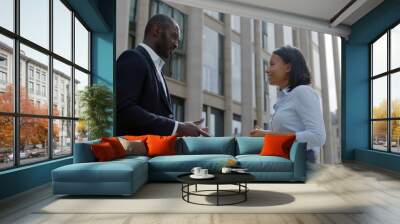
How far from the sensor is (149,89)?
7012mm

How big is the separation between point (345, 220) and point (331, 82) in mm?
12501

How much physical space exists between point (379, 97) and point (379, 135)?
0.88 metres

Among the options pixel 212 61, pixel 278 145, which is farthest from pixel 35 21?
pixel 212 61

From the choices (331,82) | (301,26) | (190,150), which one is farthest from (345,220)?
(331,82)

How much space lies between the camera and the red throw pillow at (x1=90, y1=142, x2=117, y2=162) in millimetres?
5223

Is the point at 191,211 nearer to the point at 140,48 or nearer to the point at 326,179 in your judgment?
the point at 326,179

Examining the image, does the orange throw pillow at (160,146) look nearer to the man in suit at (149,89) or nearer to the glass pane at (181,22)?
the man in suit at (149,89)

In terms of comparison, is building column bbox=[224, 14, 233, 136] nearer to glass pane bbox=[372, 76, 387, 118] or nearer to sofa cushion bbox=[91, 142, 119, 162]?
glass pane bbox=[372, 76, 387, 118]

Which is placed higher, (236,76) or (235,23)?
(235,23)

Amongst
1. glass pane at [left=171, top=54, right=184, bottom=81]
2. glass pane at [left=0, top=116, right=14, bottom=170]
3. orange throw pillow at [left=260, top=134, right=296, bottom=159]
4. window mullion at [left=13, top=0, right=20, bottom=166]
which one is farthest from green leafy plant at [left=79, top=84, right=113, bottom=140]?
glass pane at [left=171, top=54, right=184, bottom=81]

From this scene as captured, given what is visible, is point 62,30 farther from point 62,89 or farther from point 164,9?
point 164,9

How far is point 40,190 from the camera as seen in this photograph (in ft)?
16.6

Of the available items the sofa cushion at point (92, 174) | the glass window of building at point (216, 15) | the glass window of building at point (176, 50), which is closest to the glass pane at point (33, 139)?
the sofa cushion at point (92, 174)

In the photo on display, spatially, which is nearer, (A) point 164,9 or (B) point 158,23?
(B) point 158,23
